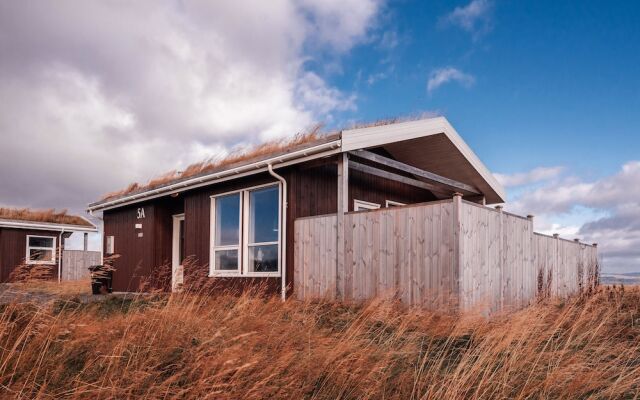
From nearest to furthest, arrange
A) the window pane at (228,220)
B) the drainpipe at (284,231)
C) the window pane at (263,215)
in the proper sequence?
1. the drainpipe at (284,231)
2. the window pane at (263,215)
3. the window pane at (228,220)

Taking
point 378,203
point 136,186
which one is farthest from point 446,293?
point 136,186

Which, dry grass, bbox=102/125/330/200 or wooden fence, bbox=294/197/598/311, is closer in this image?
wooden fence, bbox=294/197/598/311

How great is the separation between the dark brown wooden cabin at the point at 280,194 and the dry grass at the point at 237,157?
0.86ft

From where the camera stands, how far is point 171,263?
Result: 12906 mm

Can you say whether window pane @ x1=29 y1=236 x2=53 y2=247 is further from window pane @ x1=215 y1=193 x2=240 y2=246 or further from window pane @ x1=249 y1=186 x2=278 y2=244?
window pane @ x1=249 y1=186 x2=278 y2=244

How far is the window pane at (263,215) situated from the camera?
940 centimetres

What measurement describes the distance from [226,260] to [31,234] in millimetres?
14731

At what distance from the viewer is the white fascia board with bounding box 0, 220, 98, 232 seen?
19.2 meters

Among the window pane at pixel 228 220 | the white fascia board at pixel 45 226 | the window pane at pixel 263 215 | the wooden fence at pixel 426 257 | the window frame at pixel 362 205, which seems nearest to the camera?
the wooden fence at pixel 426 257

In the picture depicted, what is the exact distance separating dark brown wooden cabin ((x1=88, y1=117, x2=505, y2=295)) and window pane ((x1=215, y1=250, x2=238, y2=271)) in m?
0.02

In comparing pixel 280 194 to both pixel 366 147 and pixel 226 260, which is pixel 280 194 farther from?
pixel 226 260

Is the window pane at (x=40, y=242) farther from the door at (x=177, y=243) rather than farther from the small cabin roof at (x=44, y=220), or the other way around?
the door at (x=177, y=243)

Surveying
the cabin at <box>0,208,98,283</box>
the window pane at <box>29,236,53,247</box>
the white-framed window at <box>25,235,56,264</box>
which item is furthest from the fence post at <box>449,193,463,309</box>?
the window pane at <box>29,236,53,247</box>

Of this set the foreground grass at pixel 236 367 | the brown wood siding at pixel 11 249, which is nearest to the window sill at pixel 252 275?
the foreground grass at pixel 236 367
